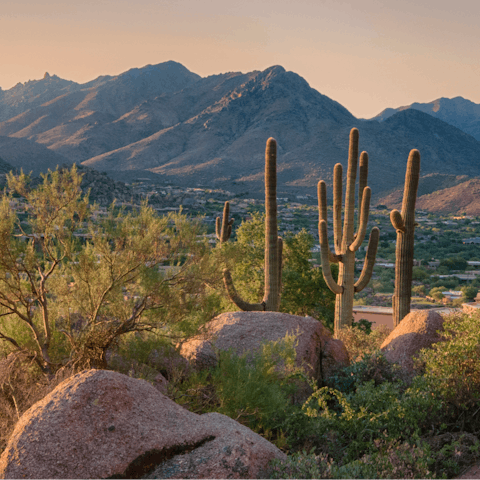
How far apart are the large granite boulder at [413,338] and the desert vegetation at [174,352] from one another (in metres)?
0.72

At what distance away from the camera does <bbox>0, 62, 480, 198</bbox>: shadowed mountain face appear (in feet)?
375

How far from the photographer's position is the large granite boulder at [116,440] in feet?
13.6

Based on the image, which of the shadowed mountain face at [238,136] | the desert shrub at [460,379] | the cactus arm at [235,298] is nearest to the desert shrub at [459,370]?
the desert shrub at [460,379]

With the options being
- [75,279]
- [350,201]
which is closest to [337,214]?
[350,201]

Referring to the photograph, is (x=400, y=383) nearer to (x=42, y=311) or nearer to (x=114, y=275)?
(x=114, y=275)

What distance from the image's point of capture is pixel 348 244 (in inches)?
562

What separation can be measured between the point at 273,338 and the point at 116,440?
500cm

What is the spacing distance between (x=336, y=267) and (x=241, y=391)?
13.8 m

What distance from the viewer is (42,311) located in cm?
755

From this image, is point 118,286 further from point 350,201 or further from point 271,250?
point 350,201

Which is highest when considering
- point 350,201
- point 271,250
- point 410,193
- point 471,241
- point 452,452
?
point 410,193

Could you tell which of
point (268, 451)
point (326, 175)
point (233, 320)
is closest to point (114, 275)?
point (233, 320)

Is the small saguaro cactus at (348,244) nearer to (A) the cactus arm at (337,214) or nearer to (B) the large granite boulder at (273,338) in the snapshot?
(A) the cactus arm at (337,214)

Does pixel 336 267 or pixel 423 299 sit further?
pixel 423 299
